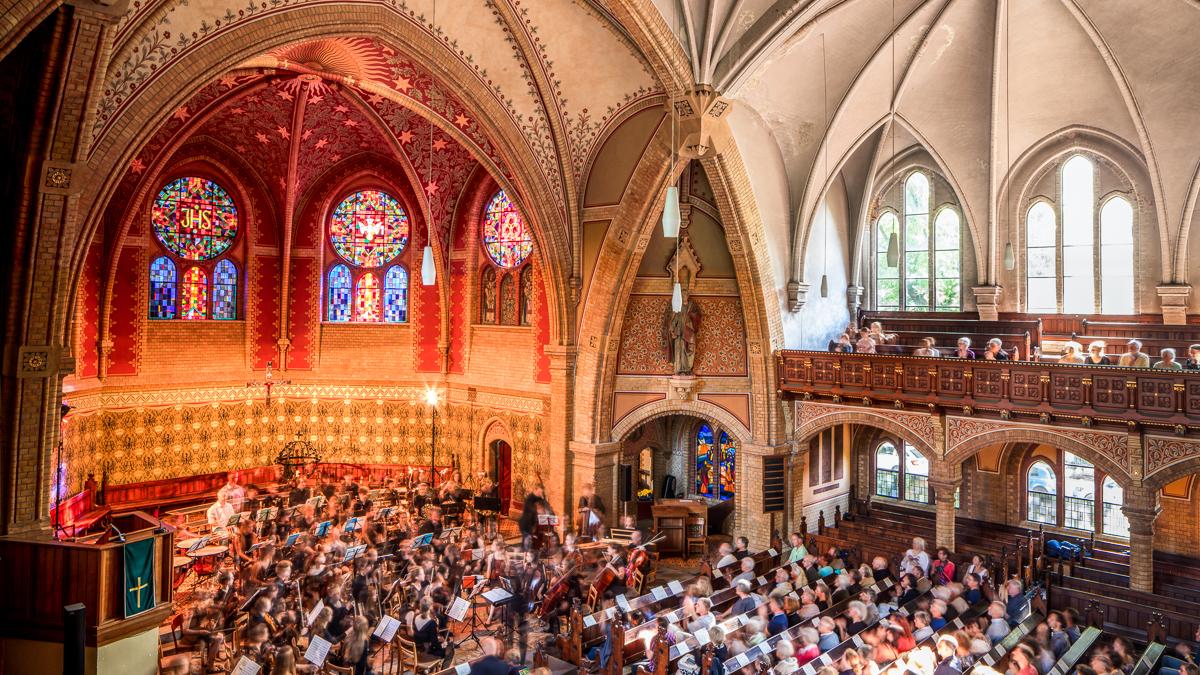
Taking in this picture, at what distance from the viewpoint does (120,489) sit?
18.8 meters

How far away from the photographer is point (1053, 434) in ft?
46.0

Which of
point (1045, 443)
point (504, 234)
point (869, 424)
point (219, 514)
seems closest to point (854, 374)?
point (869, 424)

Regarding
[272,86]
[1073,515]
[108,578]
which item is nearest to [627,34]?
[272,86]

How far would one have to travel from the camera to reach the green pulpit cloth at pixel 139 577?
8969mm

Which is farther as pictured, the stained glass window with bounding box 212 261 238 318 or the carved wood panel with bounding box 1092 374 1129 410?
the stained glass window with bounding box 212 261 238 318

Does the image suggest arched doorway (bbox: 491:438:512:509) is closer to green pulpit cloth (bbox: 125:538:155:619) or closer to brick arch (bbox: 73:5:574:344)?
brick arch (bbox: 73:5:574:344)

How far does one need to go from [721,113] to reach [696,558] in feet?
33.4

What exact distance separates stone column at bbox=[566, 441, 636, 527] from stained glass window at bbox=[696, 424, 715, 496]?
324 cm

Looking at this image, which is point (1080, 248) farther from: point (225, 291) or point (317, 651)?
point (225, 291)

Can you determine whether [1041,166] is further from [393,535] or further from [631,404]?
[393,535]

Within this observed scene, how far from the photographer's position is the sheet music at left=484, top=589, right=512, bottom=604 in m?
11.1

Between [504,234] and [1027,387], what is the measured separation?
1336 centimetres

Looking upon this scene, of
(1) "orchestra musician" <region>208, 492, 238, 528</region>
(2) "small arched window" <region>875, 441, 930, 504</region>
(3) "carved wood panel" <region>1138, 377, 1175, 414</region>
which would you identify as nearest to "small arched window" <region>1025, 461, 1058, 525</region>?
(2) "small arched window" <region>875, 441, 930, 504</region>

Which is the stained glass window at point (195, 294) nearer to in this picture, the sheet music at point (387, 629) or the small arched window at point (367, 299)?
the small arched window at point (367, 299)
